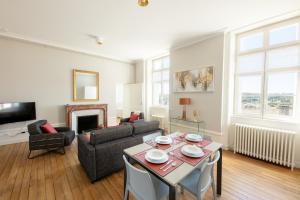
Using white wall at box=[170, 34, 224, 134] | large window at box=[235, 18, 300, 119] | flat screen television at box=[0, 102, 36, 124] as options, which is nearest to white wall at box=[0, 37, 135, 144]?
flat screen television at box=[0, 102, 36, 124]

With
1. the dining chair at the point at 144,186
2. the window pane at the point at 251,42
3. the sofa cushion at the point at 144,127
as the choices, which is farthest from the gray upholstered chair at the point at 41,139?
the window pane at the point at 251,42

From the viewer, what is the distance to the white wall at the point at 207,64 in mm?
3357

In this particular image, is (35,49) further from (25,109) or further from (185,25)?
(185,25)

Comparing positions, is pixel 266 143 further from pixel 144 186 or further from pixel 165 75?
pixel 165 75

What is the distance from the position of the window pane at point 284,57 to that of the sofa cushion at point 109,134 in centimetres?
335

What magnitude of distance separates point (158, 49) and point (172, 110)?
2187 millimetres

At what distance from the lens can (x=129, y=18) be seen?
2.71 m

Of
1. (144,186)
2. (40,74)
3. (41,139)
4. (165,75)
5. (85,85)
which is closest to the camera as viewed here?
(144,186)

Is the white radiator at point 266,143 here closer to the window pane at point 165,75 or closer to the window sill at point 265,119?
the window sill at point 265,119

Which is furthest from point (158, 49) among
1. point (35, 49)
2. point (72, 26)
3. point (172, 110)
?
point (35, 49)

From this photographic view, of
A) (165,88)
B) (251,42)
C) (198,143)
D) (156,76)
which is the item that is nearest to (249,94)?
(251,42)

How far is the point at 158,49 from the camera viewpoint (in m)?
4.58

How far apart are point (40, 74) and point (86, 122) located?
2.07 metres

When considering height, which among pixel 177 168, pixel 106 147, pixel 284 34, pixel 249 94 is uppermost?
pixel 284 34
